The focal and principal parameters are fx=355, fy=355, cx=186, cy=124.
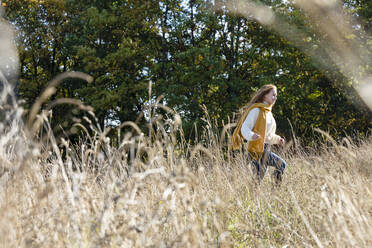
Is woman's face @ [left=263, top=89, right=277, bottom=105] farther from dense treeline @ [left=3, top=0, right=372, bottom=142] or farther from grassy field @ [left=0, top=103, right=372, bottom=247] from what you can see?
dense treeline @ [left=3, top=0, right=372, bottom=142]

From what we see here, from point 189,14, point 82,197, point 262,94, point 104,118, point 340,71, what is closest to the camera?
point 82,197

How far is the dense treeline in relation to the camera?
11453mm

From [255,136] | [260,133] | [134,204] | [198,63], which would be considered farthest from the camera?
[198,63]

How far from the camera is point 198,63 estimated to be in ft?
38.9

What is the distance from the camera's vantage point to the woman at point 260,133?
4300 mm

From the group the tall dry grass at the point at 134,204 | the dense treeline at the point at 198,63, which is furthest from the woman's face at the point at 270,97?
the dense treeline at the point at 198,63

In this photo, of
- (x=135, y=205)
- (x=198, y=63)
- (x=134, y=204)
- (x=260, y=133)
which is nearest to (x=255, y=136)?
(x=260, y=133)

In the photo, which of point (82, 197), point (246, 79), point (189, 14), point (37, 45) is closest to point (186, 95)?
point (246, 79)

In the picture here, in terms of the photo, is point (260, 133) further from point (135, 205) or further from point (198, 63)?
point (198, 63)

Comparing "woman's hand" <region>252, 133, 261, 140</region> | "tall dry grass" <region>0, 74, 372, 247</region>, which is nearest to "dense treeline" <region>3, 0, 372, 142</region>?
"woman's hand" <region>252, 133, 261, 140</region>

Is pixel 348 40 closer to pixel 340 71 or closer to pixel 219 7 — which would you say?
pixel 340 71

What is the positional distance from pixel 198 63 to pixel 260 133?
7668mm

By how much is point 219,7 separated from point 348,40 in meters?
4.34

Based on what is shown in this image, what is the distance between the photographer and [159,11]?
12.9 metres
